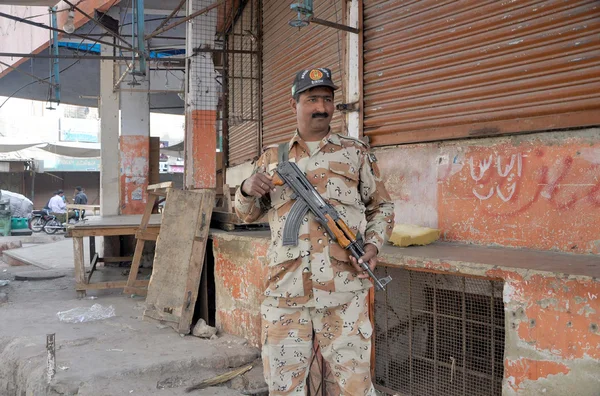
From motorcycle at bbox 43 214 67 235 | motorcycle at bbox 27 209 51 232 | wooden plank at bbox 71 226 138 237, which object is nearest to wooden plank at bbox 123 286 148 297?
wooden plank at bbox 71 226 138 237

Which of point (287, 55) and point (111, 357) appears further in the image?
point (287, 55)

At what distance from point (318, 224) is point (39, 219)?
18457 millimetres

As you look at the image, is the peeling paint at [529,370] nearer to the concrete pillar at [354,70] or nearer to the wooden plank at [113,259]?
the concrete pillar at [354,70]

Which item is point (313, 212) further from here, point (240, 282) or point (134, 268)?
point (134, 268)

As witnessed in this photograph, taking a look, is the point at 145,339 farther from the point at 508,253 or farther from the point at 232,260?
the point at 508,253

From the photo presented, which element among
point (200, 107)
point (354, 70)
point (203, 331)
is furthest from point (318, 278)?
point (200, 107)

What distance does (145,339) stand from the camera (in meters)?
4.64

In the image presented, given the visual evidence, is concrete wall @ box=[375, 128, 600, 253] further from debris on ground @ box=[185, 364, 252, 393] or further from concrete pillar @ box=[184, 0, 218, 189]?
concrete pillar @ box=[184, 0, 218, 189]

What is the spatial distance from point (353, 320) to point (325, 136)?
2.97 feet

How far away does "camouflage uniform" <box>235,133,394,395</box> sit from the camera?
2.34 metres

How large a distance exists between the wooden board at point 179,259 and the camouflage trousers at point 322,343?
104 inches

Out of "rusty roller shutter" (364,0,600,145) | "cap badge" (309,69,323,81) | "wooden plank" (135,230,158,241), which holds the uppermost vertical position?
"rusty roller shutter" (364,0,600,145)

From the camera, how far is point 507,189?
12.2 feet

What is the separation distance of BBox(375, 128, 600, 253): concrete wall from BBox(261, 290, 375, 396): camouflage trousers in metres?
1.78
